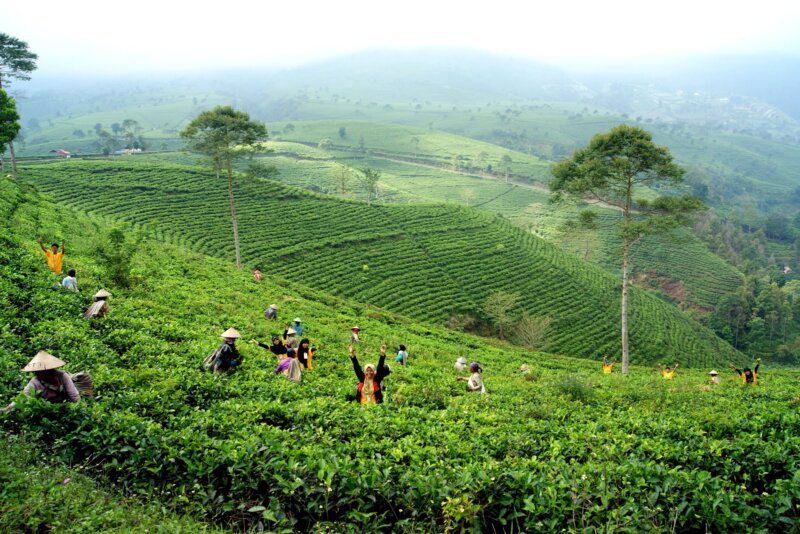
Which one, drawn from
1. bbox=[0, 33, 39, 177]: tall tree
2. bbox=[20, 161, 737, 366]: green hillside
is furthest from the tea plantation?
bbox=[0, 33, 39, 177]: tall tree

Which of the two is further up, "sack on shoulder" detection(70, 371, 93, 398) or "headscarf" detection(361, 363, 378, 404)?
"sack on shoulder" detection(70, 371, 93, 398)

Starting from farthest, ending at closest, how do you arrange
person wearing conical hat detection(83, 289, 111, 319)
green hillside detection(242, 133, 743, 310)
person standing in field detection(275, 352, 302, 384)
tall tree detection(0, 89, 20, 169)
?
green hillside detection(242, 133, 743, 310), tall tree detection(0, 89, 20, 169), person wearing conical hat detection(83, 289, 111, 319), person standing in field detection(275, 352, 302, 384)

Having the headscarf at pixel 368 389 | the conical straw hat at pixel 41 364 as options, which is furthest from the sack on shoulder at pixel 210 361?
the headscarf at pixel 368 389

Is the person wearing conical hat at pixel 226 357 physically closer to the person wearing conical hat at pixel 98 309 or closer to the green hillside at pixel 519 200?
the person wearing conical hat at pixel 98 309

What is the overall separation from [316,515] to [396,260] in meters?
39.9

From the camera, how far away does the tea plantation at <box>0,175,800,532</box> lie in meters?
5.34

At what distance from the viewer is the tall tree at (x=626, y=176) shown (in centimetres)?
2391

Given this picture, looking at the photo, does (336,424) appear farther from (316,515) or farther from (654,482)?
(654,482)

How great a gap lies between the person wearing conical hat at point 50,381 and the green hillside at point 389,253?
3061cm

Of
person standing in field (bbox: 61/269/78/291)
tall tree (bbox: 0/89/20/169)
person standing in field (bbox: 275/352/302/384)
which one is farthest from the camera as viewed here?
tall tree (bbox: 0/89/20/169)

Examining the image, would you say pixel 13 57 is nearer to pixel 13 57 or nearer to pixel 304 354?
pixel 13 57

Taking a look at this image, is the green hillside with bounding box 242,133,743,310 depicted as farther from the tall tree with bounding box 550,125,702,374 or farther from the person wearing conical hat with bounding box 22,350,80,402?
the person wearing conical hat with bounding box 22,350,80,402

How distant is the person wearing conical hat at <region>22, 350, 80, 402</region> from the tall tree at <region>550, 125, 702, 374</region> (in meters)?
23.9

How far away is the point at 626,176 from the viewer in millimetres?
24812
